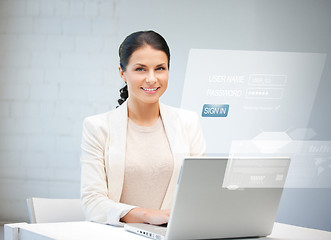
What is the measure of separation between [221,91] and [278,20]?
2.28 m

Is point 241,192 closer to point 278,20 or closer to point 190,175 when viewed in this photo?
point 190,175

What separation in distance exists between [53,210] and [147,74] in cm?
71

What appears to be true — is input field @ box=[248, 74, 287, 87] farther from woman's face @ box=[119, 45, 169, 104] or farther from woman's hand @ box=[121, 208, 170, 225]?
woman's hand @ box=[121, 208, 170, 225]

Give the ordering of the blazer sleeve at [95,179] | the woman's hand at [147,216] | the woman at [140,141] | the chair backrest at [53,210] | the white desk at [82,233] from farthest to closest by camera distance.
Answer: the chair backrest at [53,210] → the woman at [140,141] → the blazer sleeve at [95,179] → the woman's hand at [147,216] → the white desk at [82,233]

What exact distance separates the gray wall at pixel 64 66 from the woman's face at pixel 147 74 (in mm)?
2051

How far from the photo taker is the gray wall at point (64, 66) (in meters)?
4.12

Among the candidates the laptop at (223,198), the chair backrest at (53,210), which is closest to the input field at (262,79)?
the laptop at (223,198)

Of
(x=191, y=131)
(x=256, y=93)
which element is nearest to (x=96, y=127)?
(x=191, y=131)

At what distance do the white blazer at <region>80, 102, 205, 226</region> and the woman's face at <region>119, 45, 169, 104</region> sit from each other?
98 mm

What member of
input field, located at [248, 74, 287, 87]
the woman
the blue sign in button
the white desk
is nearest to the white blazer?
the woman

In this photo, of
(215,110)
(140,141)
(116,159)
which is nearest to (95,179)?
(116,159)

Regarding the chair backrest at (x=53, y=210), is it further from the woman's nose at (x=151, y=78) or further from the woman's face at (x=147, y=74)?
the woman's nose at (x=151, y=78)

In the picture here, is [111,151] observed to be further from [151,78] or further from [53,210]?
[53,210]

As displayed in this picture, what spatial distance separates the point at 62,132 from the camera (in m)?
4.50
